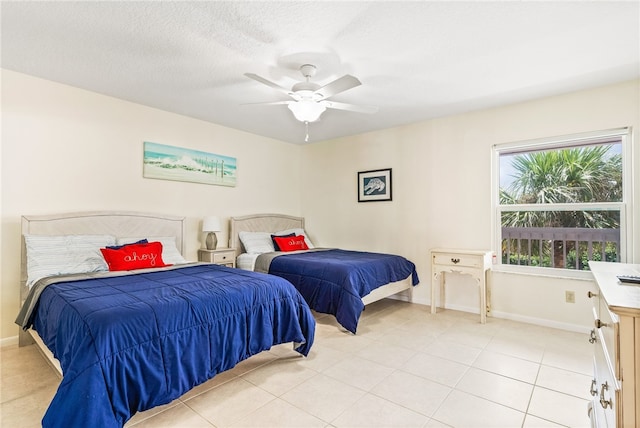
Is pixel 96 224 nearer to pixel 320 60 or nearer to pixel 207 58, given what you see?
pixel 207 58

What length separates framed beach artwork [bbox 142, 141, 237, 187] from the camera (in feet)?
12.5

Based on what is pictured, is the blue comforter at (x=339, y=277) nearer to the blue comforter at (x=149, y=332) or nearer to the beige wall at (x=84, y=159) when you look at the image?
the blue comforter at (x=149, y=332)

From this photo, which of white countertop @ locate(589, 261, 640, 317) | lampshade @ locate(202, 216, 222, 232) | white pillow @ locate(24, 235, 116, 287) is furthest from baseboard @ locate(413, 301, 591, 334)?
white pillow @ locate(24, 235, 116, 287)

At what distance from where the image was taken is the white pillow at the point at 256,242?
4498 mm

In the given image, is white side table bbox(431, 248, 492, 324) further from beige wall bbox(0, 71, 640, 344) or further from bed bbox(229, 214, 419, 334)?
bed bbox(229, 214, 419, 334)

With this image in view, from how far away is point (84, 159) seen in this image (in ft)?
10.9

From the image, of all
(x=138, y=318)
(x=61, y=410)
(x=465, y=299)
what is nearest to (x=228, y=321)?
(x=138, y=318)

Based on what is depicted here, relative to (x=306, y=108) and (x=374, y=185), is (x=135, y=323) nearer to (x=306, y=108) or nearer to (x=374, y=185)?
(x=306, y=108)

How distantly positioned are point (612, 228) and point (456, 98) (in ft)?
6.57

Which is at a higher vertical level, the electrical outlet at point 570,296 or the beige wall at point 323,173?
the beige wall at point 323,173

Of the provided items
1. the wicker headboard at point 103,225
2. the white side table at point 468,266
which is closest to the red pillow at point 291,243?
the wicker headboard at point 103,225

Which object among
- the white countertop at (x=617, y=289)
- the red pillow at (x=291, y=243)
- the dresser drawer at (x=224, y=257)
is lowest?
the dresser drawer at (x=224, y=257)

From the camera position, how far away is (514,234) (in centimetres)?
374

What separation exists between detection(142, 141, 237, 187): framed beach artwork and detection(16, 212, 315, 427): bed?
3.18 feet
